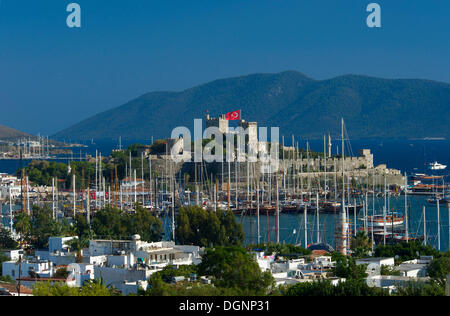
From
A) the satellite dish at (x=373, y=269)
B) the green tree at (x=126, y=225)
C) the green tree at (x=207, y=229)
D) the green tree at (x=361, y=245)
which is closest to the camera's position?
the satellite dish at (x=373, y=269)

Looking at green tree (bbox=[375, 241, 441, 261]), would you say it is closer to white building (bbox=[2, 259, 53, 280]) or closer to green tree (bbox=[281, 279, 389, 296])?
white building (bbox=[2, 259, 53, 280])

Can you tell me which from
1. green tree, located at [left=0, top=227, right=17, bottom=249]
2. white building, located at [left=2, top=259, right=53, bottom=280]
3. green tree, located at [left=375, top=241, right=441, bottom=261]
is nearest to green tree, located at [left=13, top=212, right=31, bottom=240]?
green tree, located at [left=0, top=227, right=17, bottom=249]

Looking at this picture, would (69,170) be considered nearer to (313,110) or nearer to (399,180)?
(399,180)

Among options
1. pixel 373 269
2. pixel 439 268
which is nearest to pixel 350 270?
pixel 373 269

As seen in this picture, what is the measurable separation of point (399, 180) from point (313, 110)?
12865 cm

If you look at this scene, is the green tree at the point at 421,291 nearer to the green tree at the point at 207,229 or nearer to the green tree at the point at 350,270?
the green tree at the point at 350,270

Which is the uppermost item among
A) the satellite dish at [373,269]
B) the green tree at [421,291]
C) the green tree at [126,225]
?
the green tree at [126,225]

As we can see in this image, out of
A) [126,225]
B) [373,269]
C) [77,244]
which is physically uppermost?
[126,225]

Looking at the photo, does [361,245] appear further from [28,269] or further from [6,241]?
[28,269]

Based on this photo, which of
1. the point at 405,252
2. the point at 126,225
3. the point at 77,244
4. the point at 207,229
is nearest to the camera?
the point at 77,244

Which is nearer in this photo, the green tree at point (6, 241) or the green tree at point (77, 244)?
the green tree at point (77, 244)

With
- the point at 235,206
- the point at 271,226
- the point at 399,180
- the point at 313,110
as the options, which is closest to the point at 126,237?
the point at 271,226

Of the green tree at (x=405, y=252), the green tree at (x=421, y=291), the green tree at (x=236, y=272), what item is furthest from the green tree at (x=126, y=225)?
the green tree at (x=421, y=291)

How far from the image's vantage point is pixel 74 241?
27.9 m
